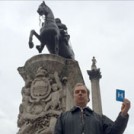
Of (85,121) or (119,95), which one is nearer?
(85,121)

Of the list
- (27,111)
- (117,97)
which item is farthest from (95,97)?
(117,97)

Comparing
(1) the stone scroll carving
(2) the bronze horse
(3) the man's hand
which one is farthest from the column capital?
(3) the man's hand

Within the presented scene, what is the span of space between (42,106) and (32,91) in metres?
0.46

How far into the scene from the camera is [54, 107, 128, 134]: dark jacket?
345 centimetres

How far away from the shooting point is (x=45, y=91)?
8.41 metres

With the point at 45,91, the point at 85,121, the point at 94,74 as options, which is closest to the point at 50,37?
the point at 45,91

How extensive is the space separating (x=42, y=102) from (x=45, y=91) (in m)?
0.27

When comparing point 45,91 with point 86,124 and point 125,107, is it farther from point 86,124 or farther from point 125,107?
point 125,107

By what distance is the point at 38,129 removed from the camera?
805 centimetres

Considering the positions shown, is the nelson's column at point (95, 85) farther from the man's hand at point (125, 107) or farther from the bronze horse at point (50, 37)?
the man's hand at point (125, 107)

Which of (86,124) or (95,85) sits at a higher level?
(95,85)

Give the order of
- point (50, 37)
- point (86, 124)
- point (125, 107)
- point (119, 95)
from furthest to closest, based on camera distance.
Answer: point (50, 37)
point (119, 95)
point (86, 124)
point (125, 107)

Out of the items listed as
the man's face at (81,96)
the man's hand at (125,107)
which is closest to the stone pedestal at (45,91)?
the man's face at (81,96)

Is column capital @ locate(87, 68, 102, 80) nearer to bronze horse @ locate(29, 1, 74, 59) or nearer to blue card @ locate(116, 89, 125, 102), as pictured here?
bronze horse @ locate(29, 1, 74, 59)
